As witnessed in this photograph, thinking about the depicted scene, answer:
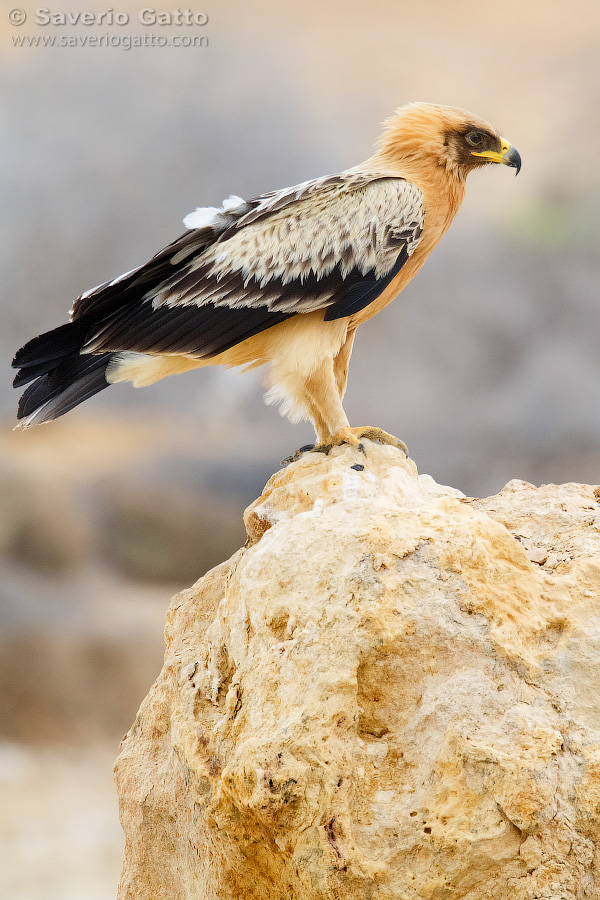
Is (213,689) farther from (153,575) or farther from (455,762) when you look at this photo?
(153,575)

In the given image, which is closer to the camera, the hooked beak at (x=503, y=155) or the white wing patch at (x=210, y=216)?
the white wing patch at (x=210, y=216)

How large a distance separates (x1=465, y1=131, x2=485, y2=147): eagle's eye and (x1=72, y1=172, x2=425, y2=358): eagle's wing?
474 millimetres

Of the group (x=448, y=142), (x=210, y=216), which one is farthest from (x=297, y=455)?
(x=448, y=142)

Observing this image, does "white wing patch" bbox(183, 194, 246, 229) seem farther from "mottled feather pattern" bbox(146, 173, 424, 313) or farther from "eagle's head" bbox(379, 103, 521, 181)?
"eagle's head" bbox(379, 103, 521, 181)

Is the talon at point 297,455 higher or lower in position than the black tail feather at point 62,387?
lower

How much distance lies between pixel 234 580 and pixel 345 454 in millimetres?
707

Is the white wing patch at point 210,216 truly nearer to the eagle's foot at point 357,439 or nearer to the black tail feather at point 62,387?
the black tail feather at point 62,387

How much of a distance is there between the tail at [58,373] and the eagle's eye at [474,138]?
2089 millimetres

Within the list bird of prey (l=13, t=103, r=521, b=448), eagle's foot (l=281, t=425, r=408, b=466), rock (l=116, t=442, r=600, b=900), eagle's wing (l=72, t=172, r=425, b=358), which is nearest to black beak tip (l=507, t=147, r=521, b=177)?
bird of prey (l=13, t=103, r=521, b=448)

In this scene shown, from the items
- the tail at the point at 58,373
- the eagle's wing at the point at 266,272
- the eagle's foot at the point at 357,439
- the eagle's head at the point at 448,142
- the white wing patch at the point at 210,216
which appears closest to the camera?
the eagle's foot at the point at 357,439

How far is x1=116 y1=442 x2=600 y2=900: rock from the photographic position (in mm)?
2270

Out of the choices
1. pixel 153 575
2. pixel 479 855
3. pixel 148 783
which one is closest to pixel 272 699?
pixel 479 855

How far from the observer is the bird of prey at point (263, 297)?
368 cm

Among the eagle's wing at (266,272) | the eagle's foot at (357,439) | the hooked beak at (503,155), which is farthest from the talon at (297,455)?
the hooked beak at (503,155)
